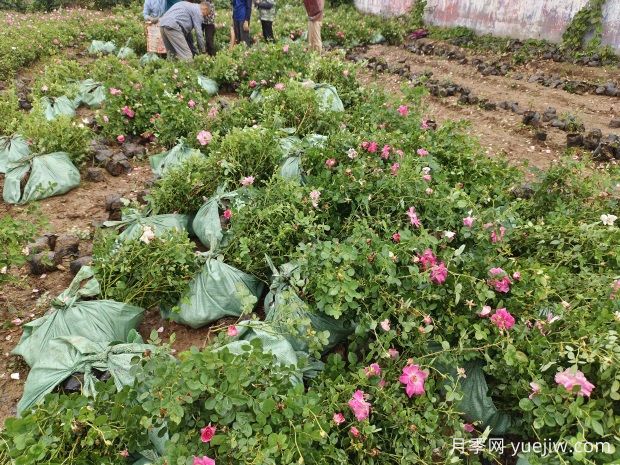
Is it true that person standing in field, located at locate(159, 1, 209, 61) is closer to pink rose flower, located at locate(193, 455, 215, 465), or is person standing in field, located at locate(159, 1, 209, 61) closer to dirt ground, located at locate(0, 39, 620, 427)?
dirt ground, located at locate(0, 39, 620, 427)

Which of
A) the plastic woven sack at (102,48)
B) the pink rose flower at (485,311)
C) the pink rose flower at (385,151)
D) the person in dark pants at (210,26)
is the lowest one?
the pink rose flower at (485,311)

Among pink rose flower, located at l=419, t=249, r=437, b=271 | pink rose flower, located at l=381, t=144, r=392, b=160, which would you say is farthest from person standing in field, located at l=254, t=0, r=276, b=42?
pink rose flower, located at l=419, t=249, r=437, b=271

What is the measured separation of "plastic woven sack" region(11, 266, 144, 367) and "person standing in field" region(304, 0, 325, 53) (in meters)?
6.61

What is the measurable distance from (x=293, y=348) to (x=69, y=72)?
623 cm

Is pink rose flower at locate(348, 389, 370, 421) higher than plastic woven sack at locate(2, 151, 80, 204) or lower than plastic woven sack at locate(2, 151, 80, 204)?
lower

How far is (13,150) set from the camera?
439 cm

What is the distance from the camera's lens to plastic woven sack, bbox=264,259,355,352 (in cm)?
219

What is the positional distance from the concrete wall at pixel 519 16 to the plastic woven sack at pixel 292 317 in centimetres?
955

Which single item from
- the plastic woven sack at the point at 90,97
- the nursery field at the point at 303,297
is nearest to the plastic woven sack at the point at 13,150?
the nursery field at the point at 303,297

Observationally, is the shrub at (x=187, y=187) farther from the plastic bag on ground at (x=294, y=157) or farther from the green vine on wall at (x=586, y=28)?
the green vine on wall at (x=586, y=28)

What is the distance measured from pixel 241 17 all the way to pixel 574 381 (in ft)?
27.7

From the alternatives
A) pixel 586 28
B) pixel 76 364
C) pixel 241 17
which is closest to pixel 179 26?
pixel 241 17

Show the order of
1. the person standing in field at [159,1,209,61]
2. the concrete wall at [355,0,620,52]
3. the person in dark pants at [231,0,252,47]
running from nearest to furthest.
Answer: the person standing in field at [159,1,209,61], the person in dark pants at [231,0,252,47], the concrete wall at [355,0,620,52]

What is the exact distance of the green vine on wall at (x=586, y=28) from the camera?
8.84 metres
